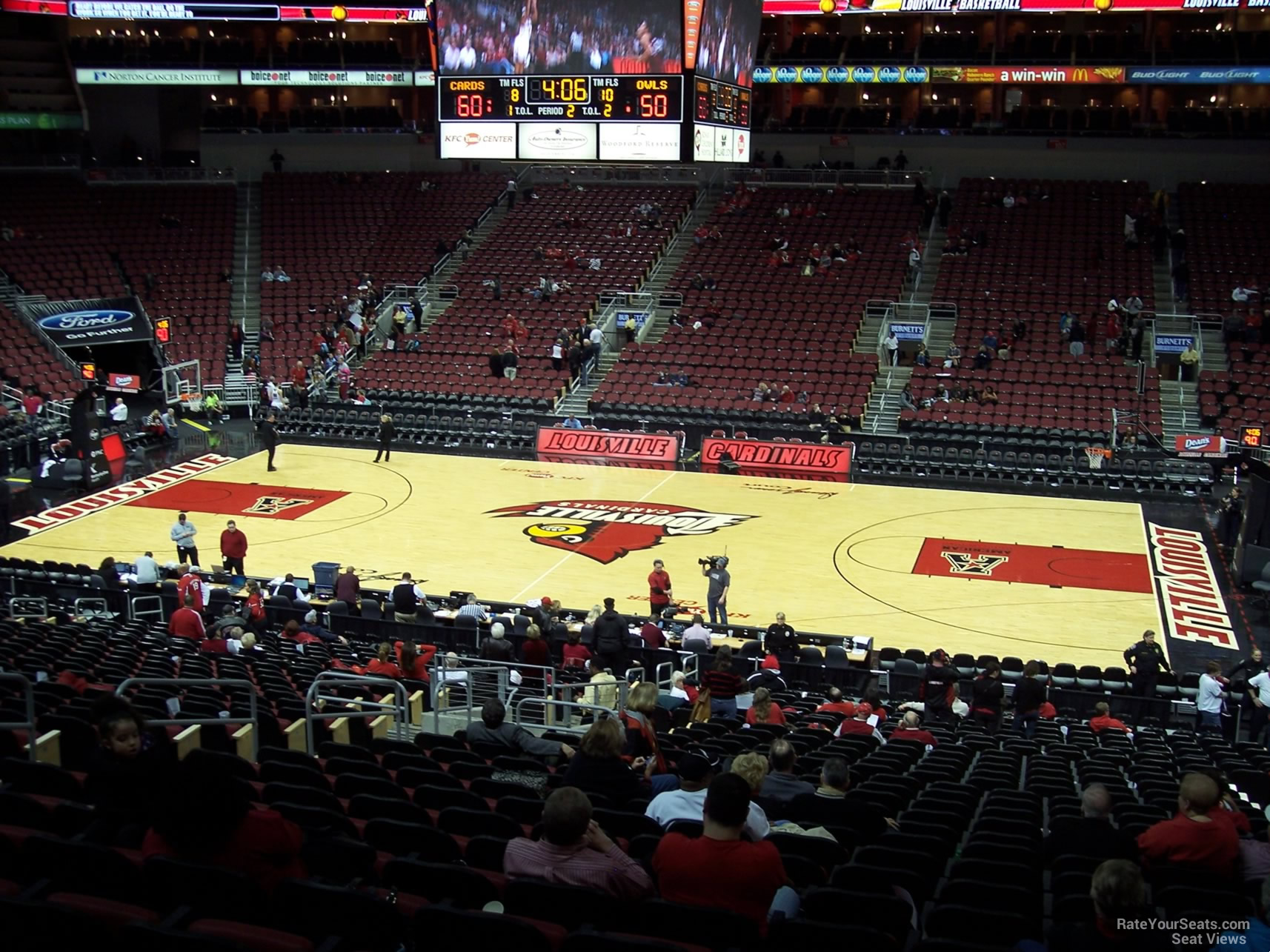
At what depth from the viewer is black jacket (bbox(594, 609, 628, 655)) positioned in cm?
1641

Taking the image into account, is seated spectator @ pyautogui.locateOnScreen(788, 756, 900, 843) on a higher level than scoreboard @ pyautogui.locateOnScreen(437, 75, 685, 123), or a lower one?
lower

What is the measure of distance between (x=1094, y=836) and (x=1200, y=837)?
22.8 inches

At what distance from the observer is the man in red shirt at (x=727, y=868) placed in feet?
17.1

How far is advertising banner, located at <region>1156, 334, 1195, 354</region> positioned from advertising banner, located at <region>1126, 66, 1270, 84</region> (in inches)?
331

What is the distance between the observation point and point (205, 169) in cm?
4631

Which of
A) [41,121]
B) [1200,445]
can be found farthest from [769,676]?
[41,121]

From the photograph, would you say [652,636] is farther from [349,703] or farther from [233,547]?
[233,547]

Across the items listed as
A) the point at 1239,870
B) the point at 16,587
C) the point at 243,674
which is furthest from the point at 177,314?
the point at 1239,870

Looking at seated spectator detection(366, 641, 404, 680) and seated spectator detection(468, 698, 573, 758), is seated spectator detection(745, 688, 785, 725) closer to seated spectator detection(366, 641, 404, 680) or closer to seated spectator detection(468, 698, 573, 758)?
seated spectator detection(468, 698, 573, 758)

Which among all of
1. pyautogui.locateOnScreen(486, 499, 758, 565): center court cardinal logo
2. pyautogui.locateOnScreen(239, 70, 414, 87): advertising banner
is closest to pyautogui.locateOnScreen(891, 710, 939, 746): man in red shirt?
pyautogui.locateOnScreen(486, 499, 758, 565): center court cardinal logo

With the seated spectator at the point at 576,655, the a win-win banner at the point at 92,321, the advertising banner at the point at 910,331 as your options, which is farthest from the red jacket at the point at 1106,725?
the a win-win banner at the point at 92,321

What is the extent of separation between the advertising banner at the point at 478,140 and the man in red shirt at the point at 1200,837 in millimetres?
21200

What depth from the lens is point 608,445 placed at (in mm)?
32406

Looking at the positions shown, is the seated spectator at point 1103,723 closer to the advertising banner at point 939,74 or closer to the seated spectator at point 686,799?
the seated spectator at point 686,799
